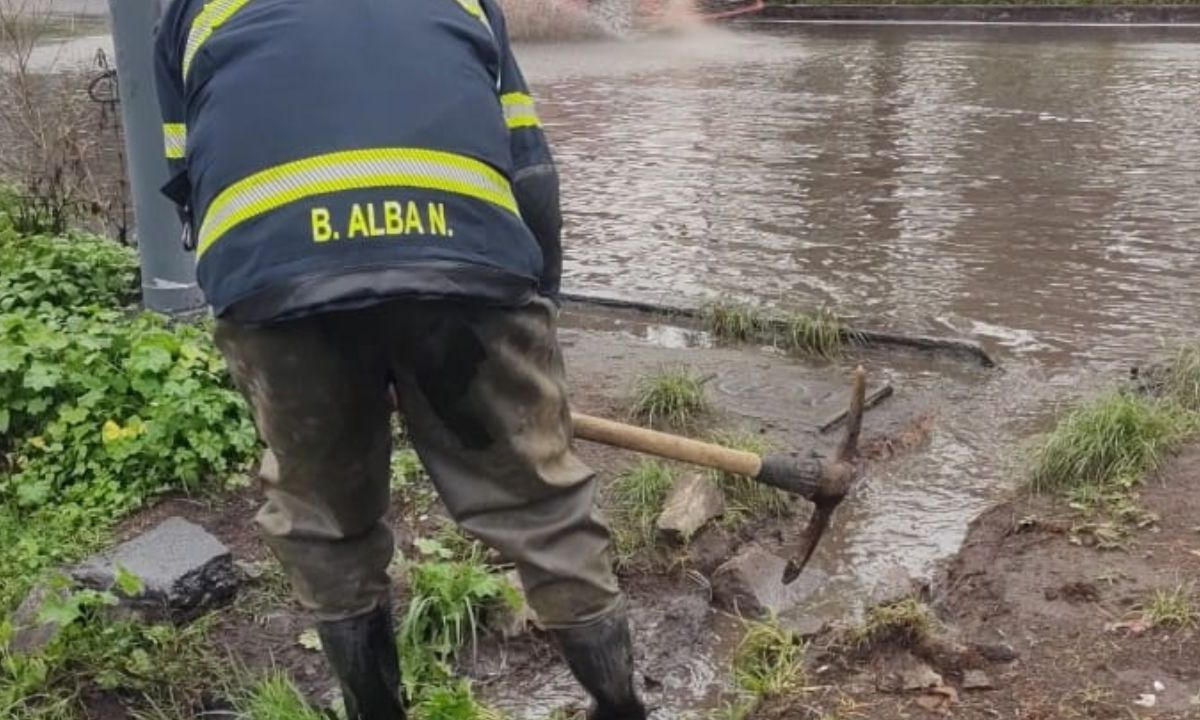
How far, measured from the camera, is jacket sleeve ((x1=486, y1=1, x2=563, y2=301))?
268cm

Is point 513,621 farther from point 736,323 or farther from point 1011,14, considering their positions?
point 1011,14

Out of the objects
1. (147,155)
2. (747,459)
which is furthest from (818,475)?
(147,155)

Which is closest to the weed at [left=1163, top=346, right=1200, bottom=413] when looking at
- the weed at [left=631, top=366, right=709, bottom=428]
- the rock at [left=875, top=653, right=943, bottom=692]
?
the weed at [left=631, top=366, right=709, bottom=428]

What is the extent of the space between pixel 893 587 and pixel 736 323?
2.51 m

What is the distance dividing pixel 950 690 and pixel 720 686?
0.60m

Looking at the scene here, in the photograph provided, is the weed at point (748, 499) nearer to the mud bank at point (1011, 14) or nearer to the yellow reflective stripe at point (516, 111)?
the yellow reflective stripe at point (516, 111)

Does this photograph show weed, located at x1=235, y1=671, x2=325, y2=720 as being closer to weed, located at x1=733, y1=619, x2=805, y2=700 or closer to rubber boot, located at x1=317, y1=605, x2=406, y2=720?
rubber boot, located at x1=317, y1=605, x2=406, y2=720

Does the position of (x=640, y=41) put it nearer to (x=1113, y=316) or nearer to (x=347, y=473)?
(x=1113, y=316)

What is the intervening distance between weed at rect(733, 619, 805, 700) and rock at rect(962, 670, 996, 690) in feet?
1.26

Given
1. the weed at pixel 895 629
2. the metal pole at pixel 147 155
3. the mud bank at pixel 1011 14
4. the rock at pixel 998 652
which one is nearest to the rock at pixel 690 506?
the weed at pixel 895 629

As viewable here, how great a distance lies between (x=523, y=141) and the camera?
8.84ft

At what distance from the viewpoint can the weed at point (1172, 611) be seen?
3.53 m

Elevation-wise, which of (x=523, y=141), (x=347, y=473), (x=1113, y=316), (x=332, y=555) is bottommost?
(x=1113, y=316)

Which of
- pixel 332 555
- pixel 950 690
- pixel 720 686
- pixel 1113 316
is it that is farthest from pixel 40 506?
pixel 1113 316
